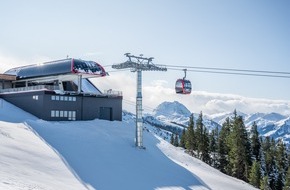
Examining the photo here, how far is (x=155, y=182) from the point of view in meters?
36.9

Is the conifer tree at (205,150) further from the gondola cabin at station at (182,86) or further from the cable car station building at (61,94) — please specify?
the gondola cabin at station at (182,86)

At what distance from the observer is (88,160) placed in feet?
122

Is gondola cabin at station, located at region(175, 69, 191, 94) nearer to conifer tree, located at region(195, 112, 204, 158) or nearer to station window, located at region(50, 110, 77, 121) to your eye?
station window, located at region(50, 110, 77, 121)

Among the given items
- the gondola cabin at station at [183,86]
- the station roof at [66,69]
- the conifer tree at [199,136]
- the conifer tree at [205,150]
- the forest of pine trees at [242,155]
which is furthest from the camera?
the conifer tree at [199,136]

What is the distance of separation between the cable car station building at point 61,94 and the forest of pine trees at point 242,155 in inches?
1028

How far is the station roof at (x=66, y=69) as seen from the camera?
198ft

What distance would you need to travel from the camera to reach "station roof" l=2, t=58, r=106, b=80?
198ft

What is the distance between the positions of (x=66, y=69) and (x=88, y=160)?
27232 mm

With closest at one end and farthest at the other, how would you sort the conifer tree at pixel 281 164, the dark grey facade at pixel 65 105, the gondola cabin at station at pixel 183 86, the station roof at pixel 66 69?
1. the gondola cabin at station at pixel 183 86
2. the dark grey facade at pixel 65 105
3. the station roof at pixel 66 69
4. the conifer tree at pixel 281 164

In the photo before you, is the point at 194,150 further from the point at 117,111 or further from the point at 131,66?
the point at 131,66

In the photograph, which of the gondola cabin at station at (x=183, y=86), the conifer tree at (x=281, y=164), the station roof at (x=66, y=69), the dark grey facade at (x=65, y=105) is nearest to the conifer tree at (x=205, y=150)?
the conifer tree at (x=281, y=164)

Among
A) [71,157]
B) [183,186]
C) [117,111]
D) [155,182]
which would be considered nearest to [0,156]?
[71,157]

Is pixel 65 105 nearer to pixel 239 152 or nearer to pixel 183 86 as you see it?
pixel 183 86

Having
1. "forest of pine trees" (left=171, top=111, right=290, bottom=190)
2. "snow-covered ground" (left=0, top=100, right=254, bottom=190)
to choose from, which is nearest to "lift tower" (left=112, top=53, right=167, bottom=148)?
"snow-covered ground" (left=0, top=100, right=254, bottom=190)
